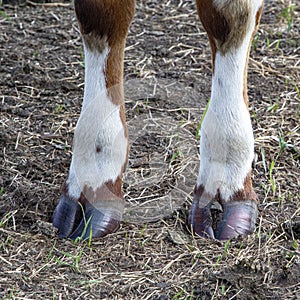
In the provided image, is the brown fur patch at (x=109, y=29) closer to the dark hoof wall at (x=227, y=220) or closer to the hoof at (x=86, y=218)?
the hoof at (x=86, y=218)

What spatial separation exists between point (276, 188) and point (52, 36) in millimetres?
2276

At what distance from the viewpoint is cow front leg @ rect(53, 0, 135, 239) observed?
3.68m

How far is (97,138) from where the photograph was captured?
3744 millimetres

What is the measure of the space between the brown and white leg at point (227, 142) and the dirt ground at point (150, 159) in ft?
0.33

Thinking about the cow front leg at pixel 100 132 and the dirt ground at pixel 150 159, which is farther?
the cow front leg at pixel 100 132

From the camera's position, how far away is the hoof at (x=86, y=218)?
11.9 feet

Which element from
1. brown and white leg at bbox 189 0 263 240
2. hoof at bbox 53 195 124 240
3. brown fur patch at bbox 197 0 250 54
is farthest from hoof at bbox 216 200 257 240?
brown fur patch at bbox 197 0 250 54

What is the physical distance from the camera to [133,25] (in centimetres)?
586

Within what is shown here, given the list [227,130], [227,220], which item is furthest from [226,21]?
[227,220]

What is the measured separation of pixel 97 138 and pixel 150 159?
23.5 inches

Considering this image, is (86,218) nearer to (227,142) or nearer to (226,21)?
(227,142)

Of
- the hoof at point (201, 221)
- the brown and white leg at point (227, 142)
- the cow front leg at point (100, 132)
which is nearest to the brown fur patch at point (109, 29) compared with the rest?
the cow front leg at point (100, 132)

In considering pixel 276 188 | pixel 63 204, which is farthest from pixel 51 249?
pixel 276 188

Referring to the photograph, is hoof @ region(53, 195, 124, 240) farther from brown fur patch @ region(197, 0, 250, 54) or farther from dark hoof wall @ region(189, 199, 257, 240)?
brown fur patch @ region(197, 0, 250, 54)
